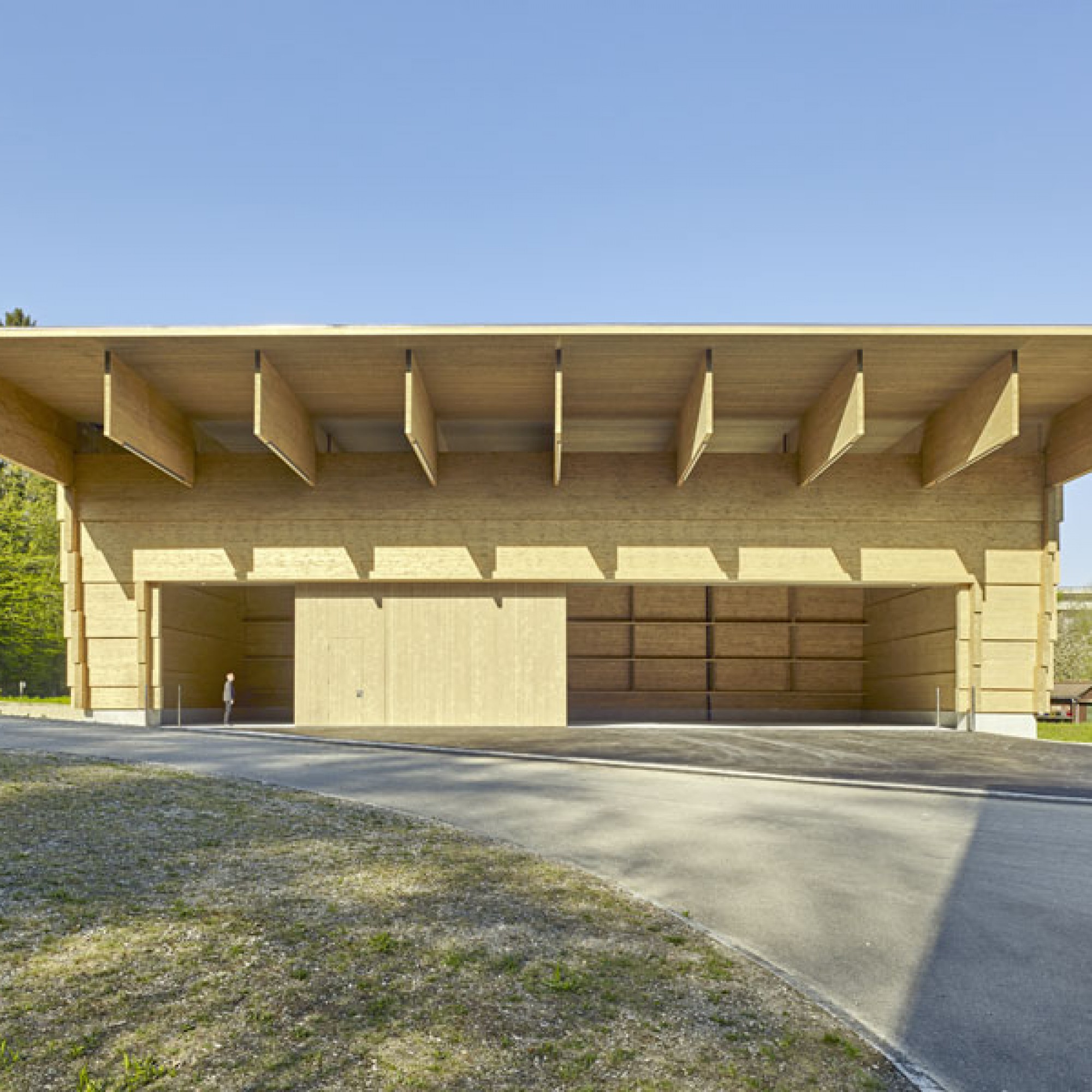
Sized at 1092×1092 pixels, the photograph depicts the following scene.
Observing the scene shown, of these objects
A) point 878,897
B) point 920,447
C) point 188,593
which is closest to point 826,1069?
point 878,897

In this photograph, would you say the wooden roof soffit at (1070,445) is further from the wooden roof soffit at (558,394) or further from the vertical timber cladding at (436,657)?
the vertical timber cladding at (436,657)

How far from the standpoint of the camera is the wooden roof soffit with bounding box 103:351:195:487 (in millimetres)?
17703

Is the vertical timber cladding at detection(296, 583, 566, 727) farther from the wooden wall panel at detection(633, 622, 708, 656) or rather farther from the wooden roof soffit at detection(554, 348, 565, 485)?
the wooden wall panel at detection(633, 622, 708, 656)

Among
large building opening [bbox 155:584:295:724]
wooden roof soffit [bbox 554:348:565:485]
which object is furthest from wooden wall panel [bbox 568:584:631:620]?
wooden roof soffit [bbox 554:348:565:485]

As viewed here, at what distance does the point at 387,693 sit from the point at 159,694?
19.9ft

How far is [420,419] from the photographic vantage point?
18766 millimetres

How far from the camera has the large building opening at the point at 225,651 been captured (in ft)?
74.5

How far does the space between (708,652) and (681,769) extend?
639 inches

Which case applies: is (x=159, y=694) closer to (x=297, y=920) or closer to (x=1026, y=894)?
(x=297, y=920)

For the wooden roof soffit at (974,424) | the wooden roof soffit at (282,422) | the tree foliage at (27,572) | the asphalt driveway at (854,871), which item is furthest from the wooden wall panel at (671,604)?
the tree foliage at (27,572)

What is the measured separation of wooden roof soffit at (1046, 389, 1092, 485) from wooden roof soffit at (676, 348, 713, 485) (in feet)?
29.3

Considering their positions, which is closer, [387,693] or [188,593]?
[387,693]

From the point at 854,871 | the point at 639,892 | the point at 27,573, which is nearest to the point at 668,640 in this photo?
the point at 854,871

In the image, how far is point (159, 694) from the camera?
21.3 metres
